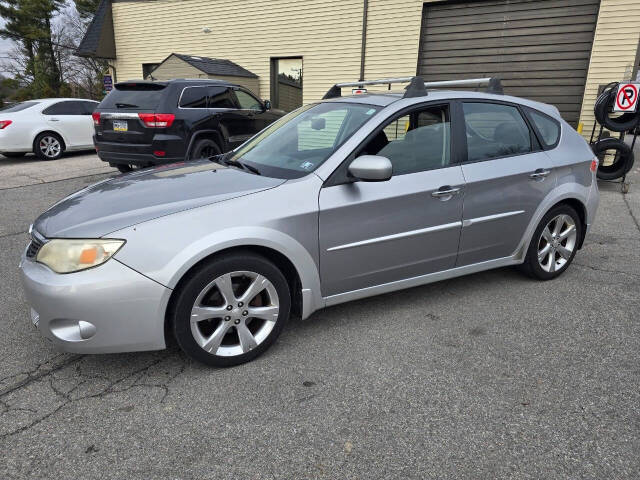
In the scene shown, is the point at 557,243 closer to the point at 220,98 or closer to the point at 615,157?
the point at 615,157

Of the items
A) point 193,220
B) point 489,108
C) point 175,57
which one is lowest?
point 193,220

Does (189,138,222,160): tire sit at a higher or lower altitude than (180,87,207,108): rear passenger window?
lower

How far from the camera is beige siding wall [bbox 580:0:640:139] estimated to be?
8609mm

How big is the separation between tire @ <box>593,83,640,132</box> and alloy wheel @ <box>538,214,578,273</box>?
534 centimetres

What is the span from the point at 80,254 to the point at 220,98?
20.2ft

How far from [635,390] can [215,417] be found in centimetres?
230

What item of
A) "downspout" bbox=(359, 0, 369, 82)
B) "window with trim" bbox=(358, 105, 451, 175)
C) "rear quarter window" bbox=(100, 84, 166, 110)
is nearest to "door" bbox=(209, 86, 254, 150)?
"rear quarter window" bbox=(100, 84, 166, 110)

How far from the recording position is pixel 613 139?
320 inches

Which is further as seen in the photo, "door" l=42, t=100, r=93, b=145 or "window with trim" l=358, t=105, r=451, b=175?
"door" l=42, t=100, r=93, b=145

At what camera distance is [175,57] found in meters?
12.3

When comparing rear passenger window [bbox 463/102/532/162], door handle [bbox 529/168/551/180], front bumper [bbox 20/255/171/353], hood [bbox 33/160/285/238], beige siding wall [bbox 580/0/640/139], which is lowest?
front bumper [bbox 20/255/171/353]

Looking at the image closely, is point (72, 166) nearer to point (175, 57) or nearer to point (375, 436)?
point (175, 57)

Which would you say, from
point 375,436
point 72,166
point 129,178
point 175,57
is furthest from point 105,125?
point 375,436

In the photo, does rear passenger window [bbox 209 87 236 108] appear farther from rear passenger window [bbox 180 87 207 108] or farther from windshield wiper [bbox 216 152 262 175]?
windshield wiper [bbox 216 152 262 175]
